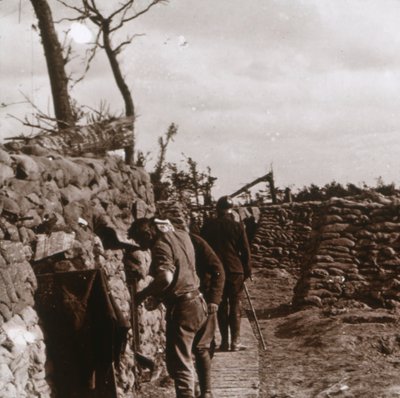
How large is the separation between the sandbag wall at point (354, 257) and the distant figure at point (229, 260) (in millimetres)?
3106

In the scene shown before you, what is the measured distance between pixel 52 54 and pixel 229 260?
5803 mm

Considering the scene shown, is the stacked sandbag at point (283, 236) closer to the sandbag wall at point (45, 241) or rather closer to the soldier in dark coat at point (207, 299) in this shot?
the sandbag wall at point (45, 241)

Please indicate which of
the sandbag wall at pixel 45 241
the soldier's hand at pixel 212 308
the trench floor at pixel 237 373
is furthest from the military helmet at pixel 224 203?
the soldier's hand at pixel 212 308

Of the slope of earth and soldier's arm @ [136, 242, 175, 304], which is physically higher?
soldier's arm @ [136, 242, 175, 304]

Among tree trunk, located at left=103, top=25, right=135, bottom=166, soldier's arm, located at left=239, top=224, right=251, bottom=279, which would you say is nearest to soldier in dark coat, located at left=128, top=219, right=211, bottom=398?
soldier's arm, located at left=239, top=224, right=251, bottom=279

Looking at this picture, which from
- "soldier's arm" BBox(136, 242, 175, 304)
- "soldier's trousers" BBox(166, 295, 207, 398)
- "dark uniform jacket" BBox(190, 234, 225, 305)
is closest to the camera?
"soldier's arm" BBox(136, 242, 175, 304)

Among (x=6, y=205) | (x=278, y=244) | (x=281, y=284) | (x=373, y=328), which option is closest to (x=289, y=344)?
(x=373, y=328)

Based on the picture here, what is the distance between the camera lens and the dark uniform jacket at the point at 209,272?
6.63 m

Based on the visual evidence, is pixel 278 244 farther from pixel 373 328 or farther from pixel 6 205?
pixel 6 205

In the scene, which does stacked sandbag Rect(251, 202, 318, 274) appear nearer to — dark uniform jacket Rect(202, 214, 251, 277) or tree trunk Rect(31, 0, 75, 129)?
tree trunk Rect(31, 0, 75, 129)

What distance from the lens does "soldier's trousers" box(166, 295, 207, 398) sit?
5.59 m

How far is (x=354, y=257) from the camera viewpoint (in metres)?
12.2

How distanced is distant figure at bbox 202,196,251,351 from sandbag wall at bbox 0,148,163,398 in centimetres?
86

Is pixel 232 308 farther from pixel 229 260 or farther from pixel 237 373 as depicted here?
pixel 237 373
